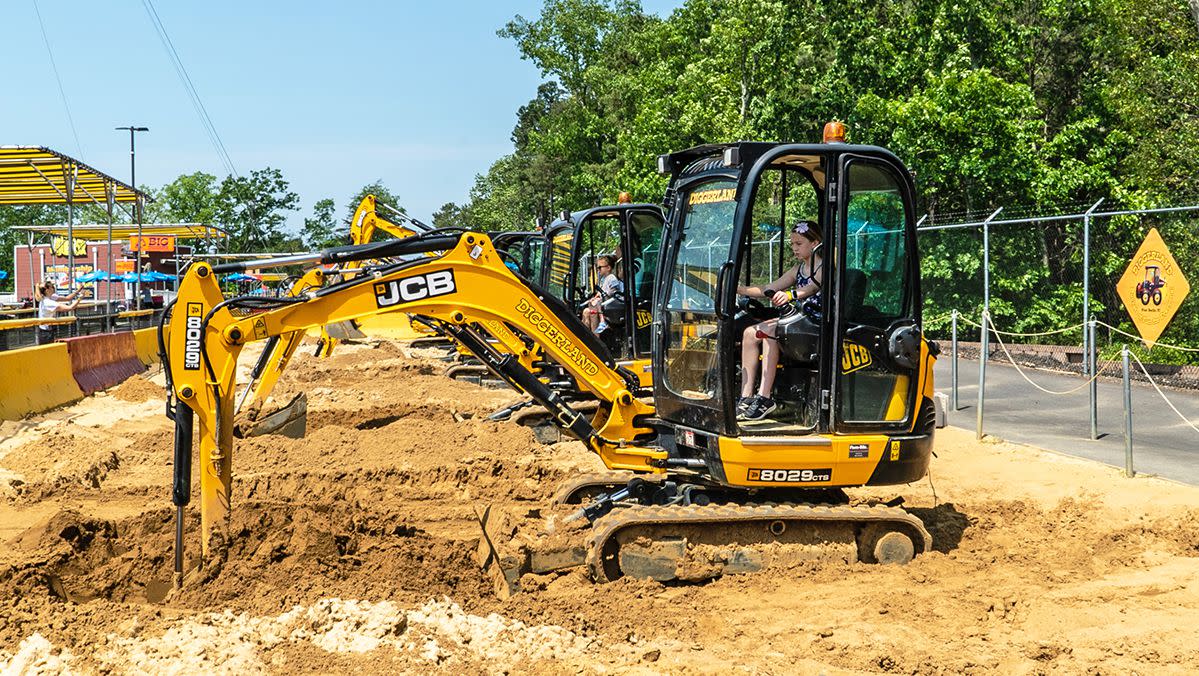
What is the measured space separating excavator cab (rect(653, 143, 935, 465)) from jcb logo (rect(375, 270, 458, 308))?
149 cm

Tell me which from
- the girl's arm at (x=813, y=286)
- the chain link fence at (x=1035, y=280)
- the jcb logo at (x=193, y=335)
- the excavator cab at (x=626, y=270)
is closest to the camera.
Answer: the jcb logo at (x=193, y=335)

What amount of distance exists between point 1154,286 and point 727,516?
1201cm

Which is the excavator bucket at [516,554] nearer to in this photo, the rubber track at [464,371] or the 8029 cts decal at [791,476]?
the 8029 cts decal at [791,476]

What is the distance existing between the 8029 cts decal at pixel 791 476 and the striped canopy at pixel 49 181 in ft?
52.7

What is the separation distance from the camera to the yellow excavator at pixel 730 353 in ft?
21.4

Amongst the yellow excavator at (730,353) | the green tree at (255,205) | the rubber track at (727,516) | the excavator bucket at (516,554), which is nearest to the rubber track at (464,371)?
the yellow excavator at (730,353)

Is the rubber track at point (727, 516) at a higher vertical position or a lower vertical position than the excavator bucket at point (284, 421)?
lower

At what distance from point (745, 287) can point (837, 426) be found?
3.92ft

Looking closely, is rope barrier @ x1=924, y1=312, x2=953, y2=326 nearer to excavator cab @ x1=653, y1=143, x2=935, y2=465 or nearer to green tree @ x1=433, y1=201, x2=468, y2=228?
excavator cab @ x1=653, y1=143, x2=935, y2=465

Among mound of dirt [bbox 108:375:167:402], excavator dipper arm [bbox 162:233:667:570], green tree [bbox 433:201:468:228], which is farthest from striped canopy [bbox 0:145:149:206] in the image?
green tree [bbox 433:201:468:228]

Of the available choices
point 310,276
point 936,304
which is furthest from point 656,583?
point 936,304

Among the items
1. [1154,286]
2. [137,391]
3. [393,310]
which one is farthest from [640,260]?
[1154,286]

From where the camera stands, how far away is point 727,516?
21.7ft

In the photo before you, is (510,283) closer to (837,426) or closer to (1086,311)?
(837,426)
